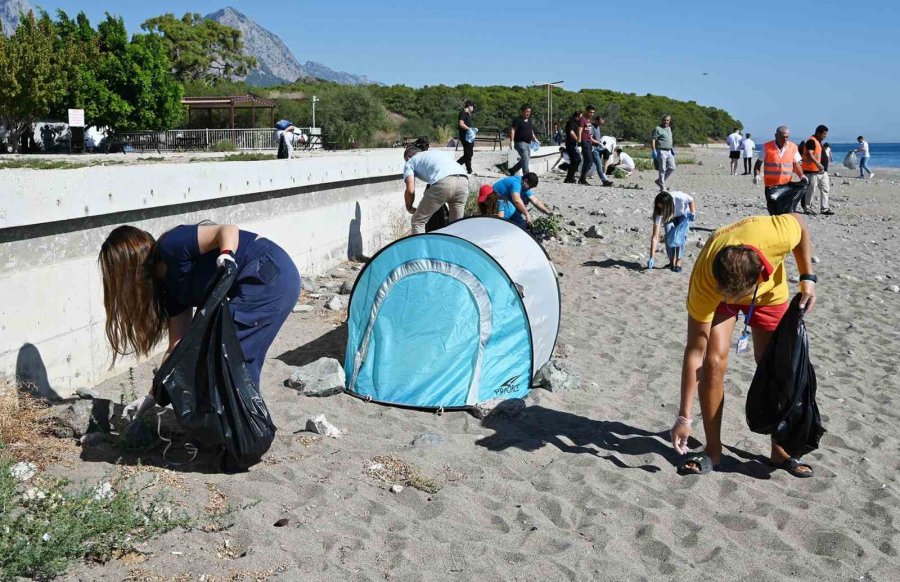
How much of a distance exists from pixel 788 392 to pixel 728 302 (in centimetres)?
63

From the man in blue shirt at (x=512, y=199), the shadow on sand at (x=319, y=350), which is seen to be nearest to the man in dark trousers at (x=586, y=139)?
the man in blue shirt at (x=512, y=199)

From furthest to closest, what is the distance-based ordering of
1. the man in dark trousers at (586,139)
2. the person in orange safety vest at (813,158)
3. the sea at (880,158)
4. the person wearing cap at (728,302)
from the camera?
1. the sea at (880,158)
2. the man in dark trousers at (586,139)
3. the person in orange safety vest at (813,158)
4. the person wearing cap at (728,302)

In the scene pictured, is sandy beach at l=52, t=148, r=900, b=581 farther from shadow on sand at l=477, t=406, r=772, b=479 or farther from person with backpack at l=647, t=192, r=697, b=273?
person with backpack at l=647, t=192, r=697, b=273

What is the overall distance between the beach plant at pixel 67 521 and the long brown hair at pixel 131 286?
2.47 ft

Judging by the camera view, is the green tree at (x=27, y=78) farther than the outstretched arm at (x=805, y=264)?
Yes

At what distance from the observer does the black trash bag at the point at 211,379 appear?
14.6 feet

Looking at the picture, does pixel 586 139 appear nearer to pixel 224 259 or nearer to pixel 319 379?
pixel 319 379

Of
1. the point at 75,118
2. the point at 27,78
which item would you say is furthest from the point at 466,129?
the point at 27,78

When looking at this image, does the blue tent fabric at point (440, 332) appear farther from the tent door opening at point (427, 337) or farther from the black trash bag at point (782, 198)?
the black trash bag at point (782, 198)

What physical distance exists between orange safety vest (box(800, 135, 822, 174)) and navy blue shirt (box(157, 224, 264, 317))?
46.4 feet

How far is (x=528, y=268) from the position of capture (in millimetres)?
6629

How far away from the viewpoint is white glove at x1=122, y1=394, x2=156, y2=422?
16.2 feet

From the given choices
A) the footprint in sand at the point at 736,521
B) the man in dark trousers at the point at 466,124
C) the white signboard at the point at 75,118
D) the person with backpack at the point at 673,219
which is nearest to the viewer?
the footprint in sand at the point at 736,521

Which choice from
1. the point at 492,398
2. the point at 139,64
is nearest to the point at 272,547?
the point at 492,398
